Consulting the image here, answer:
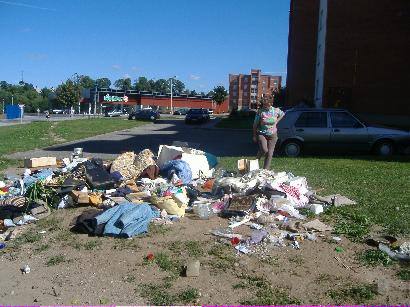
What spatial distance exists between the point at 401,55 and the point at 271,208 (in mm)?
19730

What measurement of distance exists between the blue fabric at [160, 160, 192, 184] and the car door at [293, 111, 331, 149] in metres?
5.54

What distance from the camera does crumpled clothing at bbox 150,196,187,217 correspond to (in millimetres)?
6778

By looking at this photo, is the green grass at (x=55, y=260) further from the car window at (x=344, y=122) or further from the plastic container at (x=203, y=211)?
the car window at (x=344, y=122)

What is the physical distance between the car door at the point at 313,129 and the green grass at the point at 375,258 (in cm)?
896

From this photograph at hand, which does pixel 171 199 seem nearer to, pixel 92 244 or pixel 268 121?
pixel 92 244

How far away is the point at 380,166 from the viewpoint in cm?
1148

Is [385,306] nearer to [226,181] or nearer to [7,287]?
[7,287]

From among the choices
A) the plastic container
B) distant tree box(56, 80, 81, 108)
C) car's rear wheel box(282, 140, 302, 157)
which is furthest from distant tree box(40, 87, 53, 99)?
the plastic container

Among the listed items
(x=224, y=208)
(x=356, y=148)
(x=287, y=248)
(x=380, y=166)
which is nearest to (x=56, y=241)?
(x=224, y=208)

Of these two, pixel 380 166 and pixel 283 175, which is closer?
pixel 283 175

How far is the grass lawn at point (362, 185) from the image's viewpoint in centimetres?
613

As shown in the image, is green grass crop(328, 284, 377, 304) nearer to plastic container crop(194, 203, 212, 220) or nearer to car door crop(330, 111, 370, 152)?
plastic container crop(194, 203, 212, 220)

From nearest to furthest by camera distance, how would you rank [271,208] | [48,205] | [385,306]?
1. [385,306]
2. [271,208]
3. [48,205]

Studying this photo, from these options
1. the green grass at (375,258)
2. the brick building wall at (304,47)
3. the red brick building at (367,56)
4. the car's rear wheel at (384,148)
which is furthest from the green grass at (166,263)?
the brick building wall at (304,47)
